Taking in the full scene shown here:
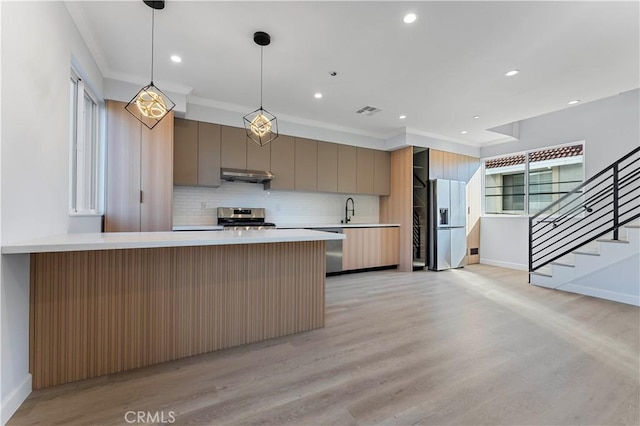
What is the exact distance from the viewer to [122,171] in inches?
130

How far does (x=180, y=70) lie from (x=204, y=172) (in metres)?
1.37

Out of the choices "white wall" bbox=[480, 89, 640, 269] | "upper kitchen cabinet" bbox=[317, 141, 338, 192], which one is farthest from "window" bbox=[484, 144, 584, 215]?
"upper kitchen cabinet" bbox=[317, 141, 338, 192]

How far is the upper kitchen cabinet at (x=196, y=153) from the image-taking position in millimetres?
3924

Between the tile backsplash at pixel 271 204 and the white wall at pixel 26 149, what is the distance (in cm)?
213

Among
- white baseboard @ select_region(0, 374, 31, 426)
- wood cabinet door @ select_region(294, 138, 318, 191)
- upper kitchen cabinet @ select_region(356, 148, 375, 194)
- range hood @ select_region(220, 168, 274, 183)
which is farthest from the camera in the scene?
upper kitchen cabinet @ select_region(356, 148, 375, 194)

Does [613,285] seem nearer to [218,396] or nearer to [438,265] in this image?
[438,265]

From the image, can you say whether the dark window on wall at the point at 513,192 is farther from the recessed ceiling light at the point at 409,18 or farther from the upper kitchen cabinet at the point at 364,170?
the recessed ceiling light at the point at 409,18

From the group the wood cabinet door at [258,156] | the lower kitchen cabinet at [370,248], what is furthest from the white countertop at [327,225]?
the wood cabinet door at [258,156]

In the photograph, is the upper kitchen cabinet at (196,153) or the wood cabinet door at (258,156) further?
the wood cabinet door at (258,156)

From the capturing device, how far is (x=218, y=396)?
1729 mm

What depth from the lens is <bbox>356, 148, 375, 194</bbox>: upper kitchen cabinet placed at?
18.2 feet

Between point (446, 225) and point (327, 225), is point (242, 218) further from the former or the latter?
point (446, 225)

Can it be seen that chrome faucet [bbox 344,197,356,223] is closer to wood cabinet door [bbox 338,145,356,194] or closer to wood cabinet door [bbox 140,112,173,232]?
wood cabinet door [bbox 338,145,356,194]

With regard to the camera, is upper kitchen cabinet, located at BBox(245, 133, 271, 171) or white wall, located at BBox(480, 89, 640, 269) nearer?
white wall, located at BBox(480, 89, 640, 269)
